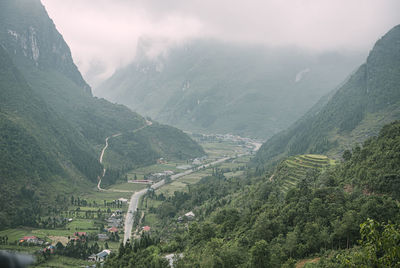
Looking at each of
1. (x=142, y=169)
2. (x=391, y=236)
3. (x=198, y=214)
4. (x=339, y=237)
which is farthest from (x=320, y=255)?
(x=142, y=169)

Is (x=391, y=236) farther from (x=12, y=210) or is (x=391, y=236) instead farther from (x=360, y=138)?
(x=360, y=138)

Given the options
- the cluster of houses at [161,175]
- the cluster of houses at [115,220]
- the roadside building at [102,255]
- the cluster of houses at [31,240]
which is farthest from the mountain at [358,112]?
the cluster of houses at [31,240]

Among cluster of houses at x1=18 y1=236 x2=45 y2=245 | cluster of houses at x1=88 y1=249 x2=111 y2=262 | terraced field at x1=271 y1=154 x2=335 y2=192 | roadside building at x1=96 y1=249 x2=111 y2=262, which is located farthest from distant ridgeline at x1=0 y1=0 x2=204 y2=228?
terraced field at x1=271 y1=154 x2=335 y2=192

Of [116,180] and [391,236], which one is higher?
[391,236]

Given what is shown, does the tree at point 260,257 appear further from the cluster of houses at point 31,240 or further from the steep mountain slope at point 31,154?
the steep mountain slope at point 31,154

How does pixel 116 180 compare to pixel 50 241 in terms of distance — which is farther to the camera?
pixel 116 180
